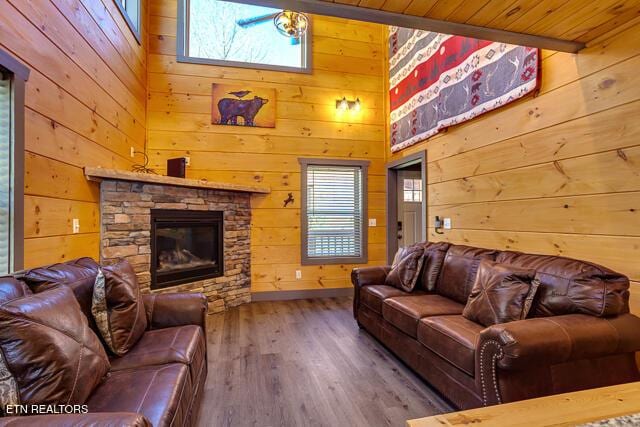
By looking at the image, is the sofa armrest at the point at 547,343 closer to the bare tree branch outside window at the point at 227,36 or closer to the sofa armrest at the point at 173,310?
the sofa armrest at the point at 173,310

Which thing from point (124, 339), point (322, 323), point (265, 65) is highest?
point (265, 65)

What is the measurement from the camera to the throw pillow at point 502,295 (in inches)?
75.6

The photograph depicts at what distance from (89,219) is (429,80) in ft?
12.8

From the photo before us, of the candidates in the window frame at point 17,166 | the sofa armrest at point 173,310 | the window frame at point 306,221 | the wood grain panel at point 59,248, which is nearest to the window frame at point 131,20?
the window frame at point 17,166

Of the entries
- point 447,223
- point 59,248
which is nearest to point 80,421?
point 59,248

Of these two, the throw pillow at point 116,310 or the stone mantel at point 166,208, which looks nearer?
the throw pillow at point 116,310

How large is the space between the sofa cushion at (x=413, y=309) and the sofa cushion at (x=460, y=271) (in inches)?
3.3

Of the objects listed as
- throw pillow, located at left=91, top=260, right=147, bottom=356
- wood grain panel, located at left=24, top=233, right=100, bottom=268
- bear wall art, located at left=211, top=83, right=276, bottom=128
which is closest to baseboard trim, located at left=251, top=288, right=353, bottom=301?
wood grain panel, located at left=24, top=233, right=100, bottom=268

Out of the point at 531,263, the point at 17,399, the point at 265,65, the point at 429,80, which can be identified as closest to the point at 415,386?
the point at 531,263

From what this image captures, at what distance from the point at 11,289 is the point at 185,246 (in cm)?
267

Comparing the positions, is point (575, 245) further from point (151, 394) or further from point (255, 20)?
point (255, 20)

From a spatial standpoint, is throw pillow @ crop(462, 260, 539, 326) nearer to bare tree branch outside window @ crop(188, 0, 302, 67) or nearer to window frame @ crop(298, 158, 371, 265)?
window frame @ crop(298, 158, 371, 265)

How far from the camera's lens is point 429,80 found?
3811 millimetres

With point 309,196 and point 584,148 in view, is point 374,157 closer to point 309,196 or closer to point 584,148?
point 309,196
